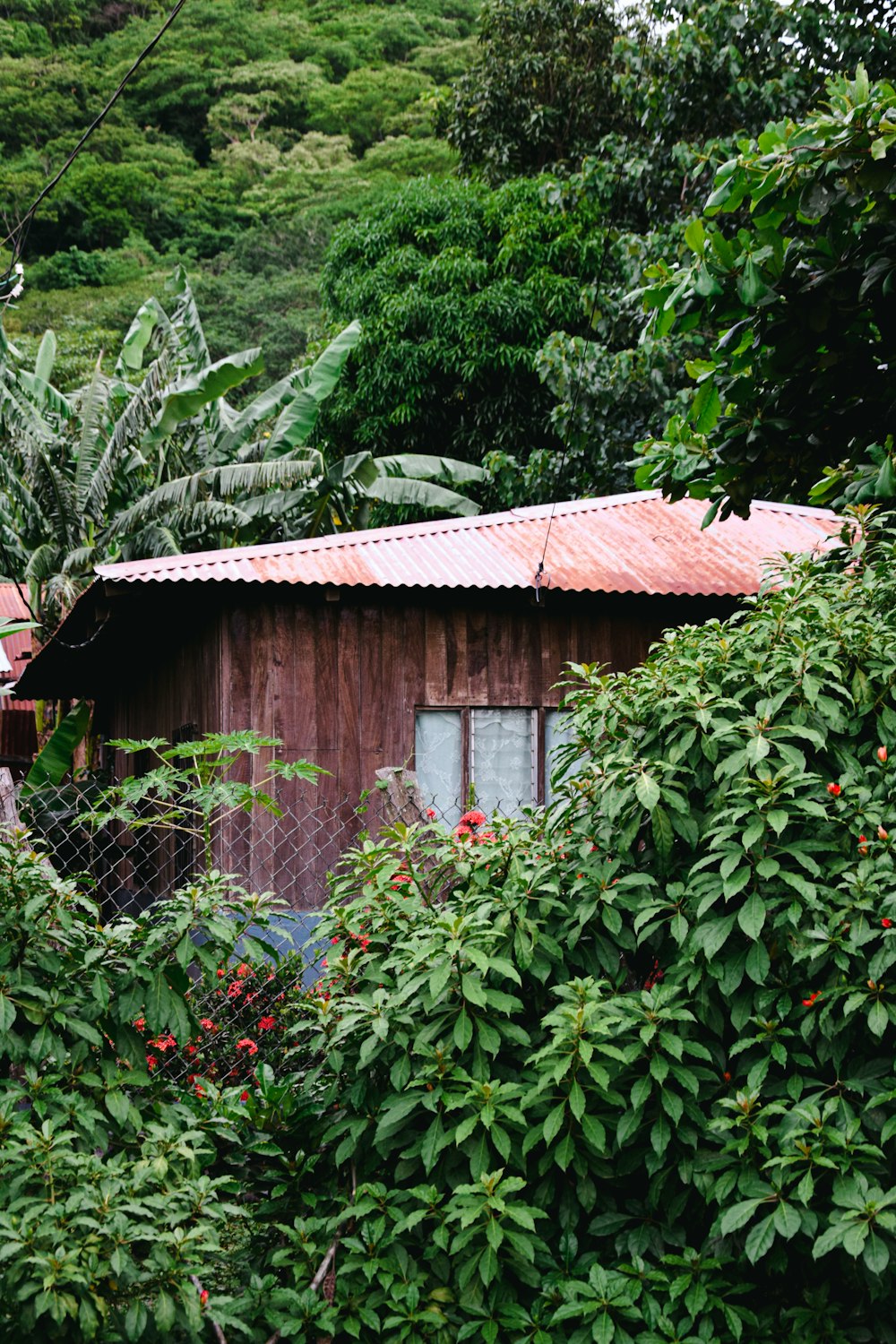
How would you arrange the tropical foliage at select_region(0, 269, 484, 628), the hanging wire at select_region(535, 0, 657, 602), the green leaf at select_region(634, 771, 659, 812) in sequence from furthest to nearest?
the hanging wire at select_region(535, 0, 657, 602)
the tropical foliage at select_region(0, 269, 484, 628)
the green leaf at select_region(634, 771, 659, 812)

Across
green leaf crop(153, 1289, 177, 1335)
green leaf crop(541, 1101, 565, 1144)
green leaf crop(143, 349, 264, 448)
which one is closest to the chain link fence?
green leaf crop(153, 1289, 177, 1335)

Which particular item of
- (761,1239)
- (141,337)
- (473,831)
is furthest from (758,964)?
(141,337)

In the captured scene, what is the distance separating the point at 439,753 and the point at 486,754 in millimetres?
337

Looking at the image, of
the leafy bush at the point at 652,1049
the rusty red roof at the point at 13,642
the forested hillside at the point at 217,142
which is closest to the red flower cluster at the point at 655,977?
the leafy bush at the point at 652,1049

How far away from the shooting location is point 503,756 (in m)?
9.27

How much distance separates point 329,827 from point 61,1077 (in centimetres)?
558

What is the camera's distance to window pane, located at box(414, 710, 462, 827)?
911 centimetres

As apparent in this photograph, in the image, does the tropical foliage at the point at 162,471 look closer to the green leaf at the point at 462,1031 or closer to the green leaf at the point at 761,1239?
the green leaf at the point at 462,1031

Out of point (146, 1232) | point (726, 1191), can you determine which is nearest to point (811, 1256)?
point (726, 1191)

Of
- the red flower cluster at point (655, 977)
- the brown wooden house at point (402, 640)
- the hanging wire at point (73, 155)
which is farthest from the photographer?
the brown wooden house at point (402, 640)

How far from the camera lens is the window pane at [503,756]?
916 cm

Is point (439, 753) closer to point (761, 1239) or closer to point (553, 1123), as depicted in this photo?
point (553, 1123)

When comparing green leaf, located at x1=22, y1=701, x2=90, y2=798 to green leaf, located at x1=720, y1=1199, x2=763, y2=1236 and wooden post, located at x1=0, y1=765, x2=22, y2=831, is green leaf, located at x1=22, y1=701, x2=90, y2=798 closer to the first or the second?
wooden post, located at x1=0, y1=765, x2=22, y2=831

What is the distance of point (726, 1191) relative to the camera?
3.06m
